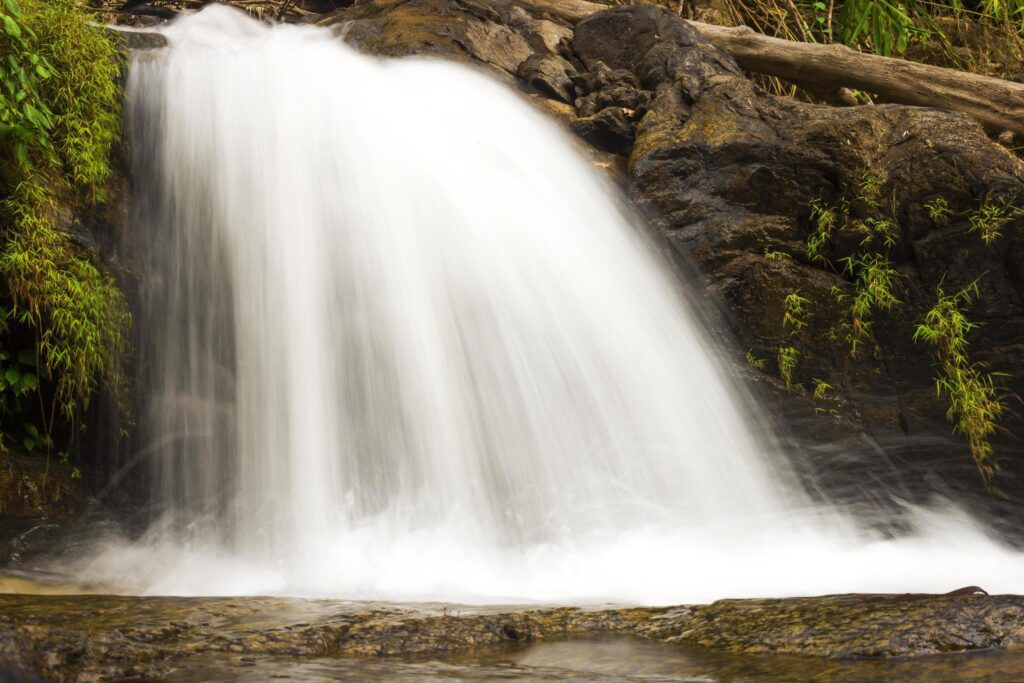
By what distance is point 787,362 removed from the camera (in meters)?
4.64

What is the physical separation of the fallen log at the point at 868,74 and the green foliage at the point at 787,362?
2757mm

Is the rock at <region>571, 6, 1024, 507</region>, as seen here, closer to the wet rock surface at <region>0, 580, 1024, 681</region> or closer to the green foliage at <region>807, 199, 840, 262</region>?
the green foliage at <region>807, 199, 840, 262</region>

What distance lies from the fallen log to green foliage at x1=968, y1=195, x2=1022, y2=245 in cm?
185

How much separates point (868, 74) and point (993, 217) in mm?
2416

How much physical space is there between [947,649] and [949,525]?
2.69 m

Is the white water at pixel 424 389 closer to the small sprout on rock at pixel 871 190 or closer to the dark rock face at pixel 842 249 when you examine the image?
the dark rock face at pixel 842 249

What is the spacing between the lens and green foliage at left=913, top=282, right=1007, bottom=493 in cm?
453

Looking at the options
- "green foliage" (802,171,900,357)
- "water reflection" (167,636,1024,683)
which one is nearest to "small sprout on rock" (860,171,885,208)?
"green foliage" (802,171,900,357)

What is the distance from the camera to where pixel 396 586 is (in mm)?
3197

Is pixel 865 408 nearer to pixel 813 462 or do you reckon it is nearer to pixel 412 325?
pixel 813 462

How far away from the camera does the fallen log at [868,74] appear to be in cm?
627

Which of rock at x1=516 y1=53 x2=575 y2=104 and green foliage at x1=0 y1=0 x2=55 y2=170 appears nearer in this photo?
green foliage at x1=0 y1=0 x2=55 y2=170

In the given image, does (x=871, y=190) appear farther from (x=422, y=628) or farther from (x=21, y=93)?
(x=21, y=93)

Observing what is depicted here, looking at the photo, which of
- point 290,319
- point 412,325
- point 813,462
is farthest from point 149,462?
point 813,462
